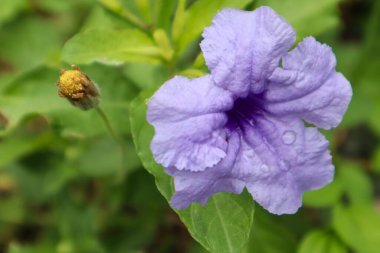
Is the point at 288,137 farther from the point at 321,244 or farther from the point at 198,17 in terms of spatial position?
the point at 321,244

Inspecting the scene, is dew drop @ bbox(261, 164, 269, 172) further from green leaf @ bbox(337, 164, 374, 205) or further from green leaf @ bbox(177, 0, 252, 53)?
green leaf @ bbox(337, 164, 374, 205)

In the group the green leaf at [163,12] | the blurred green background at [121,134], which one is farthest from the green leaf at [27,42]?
the green leaf at [163,12]

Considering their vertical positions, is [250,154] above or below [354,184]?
above

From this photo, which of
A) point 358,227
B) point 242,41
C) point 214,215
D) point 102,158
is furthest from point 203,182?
point 102,158

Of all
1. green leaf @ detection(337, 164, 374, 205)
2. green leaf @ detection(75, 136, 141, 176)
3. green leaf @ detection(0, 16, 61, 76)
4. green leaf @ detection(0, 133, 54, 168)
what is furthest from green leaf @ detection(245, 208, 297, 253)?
green leaf @ detection(0, 16, 61, 76)

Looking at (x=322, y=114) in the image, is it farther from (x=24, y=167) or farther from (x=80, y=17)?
(x=80, y=17)

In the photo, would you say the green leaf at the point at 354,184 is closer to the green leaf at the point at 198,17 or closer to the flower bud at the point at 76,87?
the green leaf at the point at 198,17

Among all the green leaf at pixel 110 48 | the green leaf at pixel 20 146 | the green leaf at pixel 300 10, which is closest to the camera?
the green leaf at pixel 110 48
